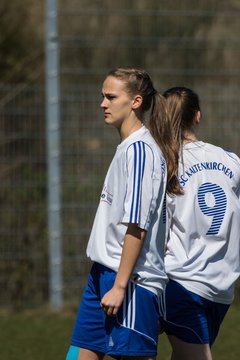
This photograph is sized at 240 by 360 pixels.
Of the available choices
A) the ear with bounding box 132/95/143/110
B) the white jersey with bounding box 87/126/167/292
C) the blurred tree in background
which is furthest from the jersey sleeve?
the blurred tree in background

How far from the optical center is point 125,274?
418 centimetres

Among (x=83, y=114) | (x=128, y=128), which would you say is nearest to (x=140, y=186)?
(x=128, y=128)

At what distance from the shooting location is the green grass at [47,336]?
7.38 m

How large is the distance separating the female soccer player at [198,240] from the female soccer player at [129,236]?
0.23 m

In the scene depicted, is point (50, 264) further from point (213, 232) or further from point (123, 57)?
point (213, 232)

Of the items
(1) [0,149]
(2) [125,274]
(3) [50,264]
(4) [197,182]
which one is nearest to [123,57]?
(1) [0,149]

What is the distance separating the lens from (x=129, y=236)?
421 centimetres

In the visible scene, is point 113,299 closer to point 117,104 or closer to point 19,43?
point 117,104

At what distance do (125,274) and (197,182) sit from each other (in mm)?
829

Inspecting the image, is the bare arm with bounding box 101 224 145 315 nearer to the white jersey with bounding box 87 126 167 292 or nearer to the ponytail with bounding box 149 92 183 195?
the white jersey with bounding box 87 126 167 292

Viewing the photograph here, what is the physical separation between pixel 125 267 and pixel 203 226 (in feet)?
2.44

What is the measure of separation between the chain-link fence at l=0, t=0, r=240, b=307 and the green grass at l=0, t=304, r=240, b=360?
0.41 metres

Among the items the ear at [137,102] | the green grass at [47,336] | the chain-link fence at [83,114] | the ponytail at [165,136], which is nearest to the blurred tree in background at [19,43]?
the chain-link fence at [83,114]

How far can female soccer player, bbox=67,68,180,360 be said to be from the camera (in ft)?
13.8
